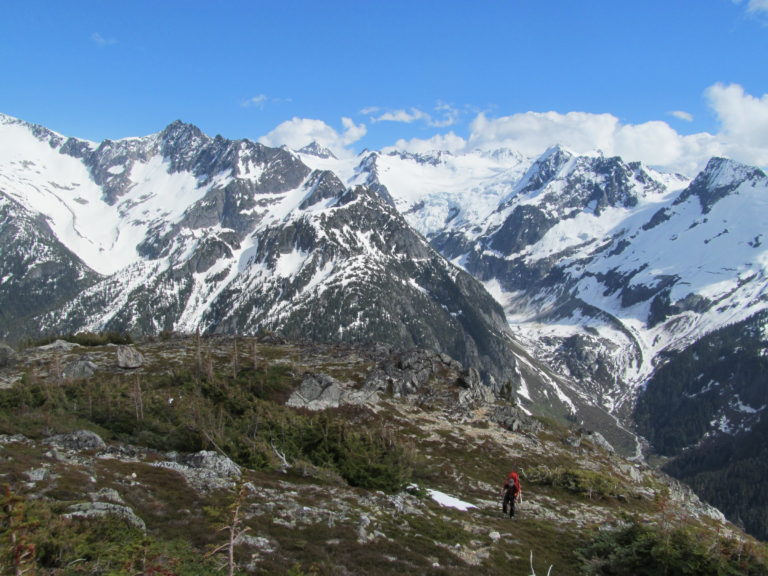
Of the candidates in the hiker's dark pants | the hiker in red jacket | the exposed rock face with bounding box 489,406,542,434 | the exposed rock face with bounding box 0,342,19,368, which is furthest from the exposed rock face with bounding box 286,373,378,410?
the exposed rock face with bounding box 0,342,19,368

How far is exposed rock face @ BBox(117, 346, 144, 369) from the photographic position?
2842 inches

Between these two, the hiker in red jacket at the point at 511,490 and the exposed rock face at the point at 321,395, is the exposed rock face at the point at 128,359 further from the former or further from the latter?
the hiker in red jacket at the point at 511,490

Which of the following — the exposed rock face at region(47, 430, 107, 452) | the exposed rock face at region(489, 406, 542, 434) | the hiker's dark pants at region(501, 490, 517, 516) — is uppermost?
the exposed rock face at region(489, 406, 542, 434)

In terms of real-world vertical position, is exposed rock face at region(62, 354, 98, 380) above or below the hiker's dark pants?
above

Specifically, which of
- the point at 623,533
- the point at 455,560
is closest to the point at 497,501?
the point at 623,533

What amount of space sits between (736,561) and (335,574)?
52.2ft

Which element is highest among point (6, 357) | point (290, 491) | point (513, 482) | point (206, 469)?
point (6, 357)

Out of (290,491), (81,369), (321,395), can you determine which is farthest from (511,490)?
(81,369)

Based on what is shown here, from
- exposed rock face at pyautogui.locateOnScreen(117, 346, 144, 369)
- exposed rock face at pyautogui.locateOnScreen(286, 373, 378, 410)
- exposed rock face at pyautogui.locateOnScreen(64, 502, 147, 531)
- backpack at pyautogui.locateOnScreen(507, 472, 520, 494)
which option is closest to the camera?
exposed rock face at pyautogui.locateOnScreen(64, 502, 147, 531)

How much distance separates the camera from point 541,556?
74.9 feet

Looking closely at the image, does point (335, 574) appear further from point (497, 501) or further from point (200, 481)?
point (497, 501)

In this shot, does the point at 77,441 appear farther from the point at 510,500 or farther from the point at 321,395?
the point at 321,395

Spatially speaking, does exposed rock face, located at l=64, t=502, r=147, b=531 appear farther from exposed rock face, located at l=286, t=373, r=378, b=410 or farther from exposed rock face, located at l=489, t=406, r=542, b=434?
exposed rock face, located at l=489, t=406, r=542, b=434

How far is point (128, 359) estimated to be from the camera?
73562 mm
